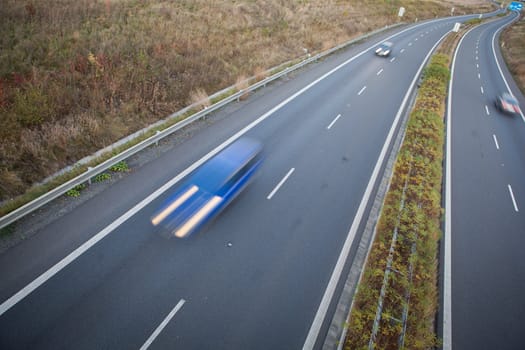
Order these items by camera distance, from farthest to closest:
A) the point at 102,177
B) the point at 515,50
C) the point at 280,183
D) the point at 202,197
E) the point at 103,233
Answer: the point at 515,50
the point at 280,183
the point at 102,177
the point at 202,197
the point at 103,233

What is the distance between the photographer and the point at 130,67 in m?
15.6

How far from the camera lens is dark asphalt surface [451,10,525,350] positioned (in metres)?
7.57

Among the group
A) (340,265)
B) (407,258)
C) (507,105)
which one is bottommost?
(407,258)

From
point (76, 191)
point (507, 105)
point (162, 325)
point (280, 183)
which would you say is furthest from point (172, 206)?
point (507, 105)

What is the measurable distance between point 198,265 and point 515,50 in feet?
187

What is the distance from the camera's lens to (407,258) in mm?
8883

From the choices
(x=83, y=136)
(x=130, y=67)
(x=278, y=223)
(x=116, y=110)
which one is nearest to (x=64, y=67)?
(x=130, y=67)

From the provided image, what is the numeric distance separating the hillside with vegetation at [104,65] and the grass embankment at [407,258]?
1062 cm

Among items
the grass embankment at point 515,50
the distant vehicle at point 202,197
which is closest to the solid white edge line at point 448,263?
the distant vehicle at point 202,197

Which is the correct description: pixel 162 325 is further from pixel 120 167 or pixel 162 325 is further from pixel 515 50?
pixel 515 50

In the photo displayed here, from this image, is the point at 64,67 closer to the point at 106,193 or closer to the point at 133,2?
the point at 106,193

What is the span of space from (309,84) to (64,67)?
14.2m

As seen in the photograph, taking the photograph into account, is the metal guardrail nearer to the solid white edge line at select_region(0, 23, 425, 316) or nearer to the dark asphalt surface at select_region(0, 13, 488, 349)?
the dark asphalt surface at select_region(0, 13, 488, 349)

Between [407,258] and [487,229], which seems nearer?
[407,258]
